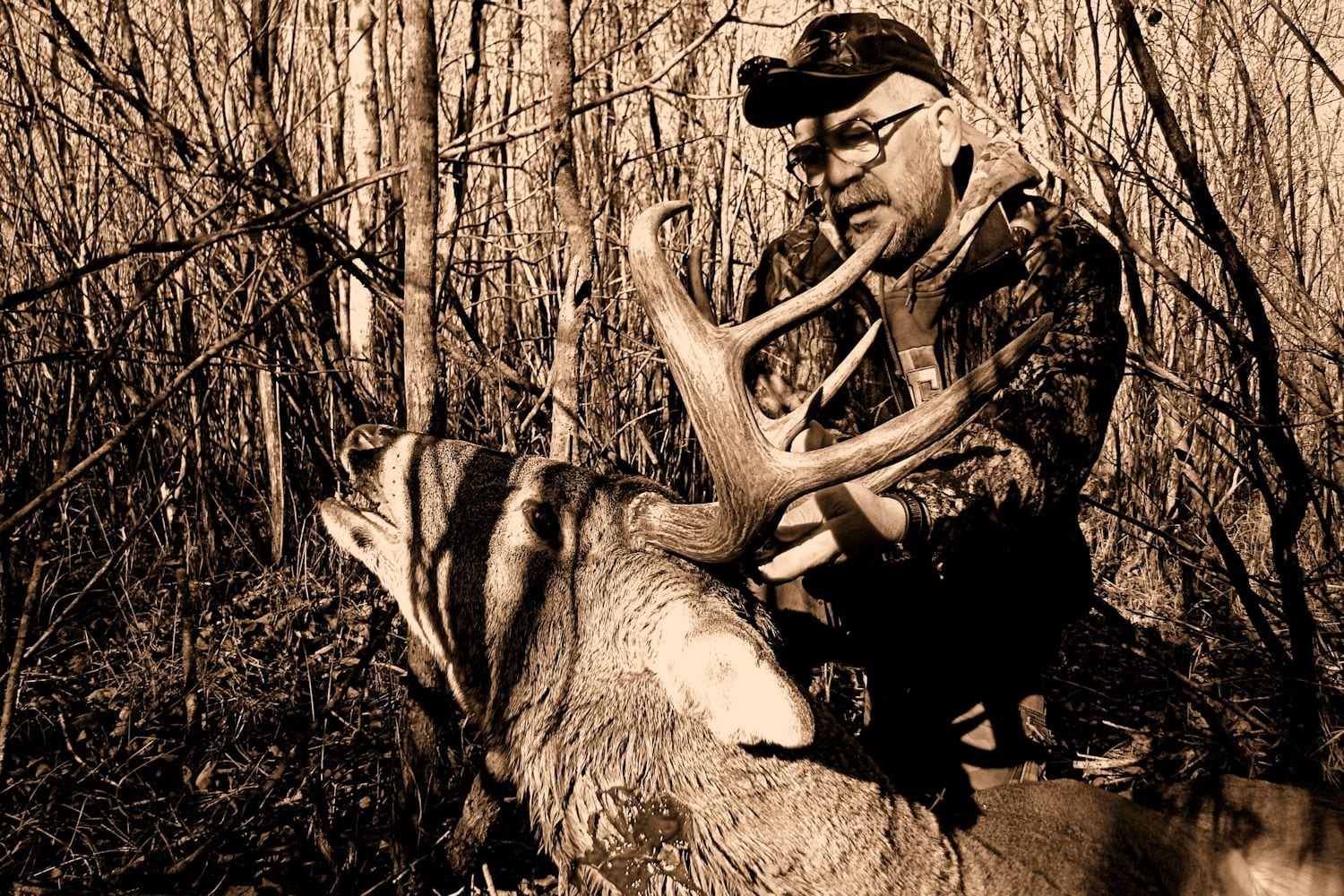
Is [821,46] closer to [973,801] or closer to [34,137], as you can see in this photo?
[973,801]

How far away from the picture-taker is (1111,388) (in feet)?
10.9

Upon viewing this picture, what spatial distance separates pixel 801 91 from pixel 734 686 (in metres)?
1.99

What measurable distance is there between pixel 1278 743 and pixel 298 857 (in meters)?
3.03

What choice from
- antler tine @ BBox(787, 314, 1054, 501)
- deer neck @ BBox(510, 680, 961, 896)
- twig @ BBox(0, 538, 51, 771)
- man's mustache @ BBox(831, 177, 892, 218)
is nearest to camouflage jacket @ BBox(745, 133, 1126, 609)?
man's mustache @ BBox(831, 177, 892, 218)

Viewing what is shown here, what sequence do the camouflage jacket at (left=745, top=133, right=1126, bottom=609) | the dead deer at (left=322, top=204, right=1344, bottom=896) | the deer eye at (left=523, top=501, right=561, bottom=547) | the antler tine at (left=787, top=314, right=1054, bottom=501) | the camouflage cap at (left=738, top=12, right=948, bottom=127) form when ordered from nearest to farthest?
the antler tine at (left=787, top=314, right=1054, bottom=501), the dead deer at (left=322, top=204, right=1344, bottom=896), the deer eye at (left=523, top=501, right=561, bottom=547), the camouflage jacket at (left=745, top=133, right=1126, bottom=609), the camouflage cap at (left=738, top=12, right=948, bottom=127)

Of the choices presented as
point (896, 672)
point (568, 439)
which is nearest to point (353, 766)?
point (568, 439)

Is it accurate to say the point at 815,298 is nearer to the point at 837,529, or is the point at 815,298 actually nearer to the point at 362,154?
the point at 837,529

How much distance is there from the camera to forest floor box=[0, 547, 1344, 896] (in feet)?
10.6

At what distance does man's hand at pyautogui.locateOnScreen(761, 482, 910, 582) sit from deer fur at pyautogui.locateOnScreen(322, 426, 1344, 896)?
5.9 inches

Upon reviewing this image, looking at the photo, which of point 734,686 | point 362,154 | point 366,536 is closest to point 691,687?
point 734,686

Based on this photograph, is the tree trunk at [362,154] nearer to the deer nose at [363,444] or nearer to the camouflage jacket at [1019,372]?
the deer nose at [363,444]

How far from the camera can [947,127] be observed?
364 centimetres

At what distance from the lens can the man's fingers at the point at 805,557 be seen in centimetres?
270

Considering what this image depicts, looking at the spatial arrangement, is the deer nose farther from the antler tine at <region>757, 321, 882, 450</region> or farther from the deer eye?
the antler tine at <region>757, 321, 882, 450</region>
